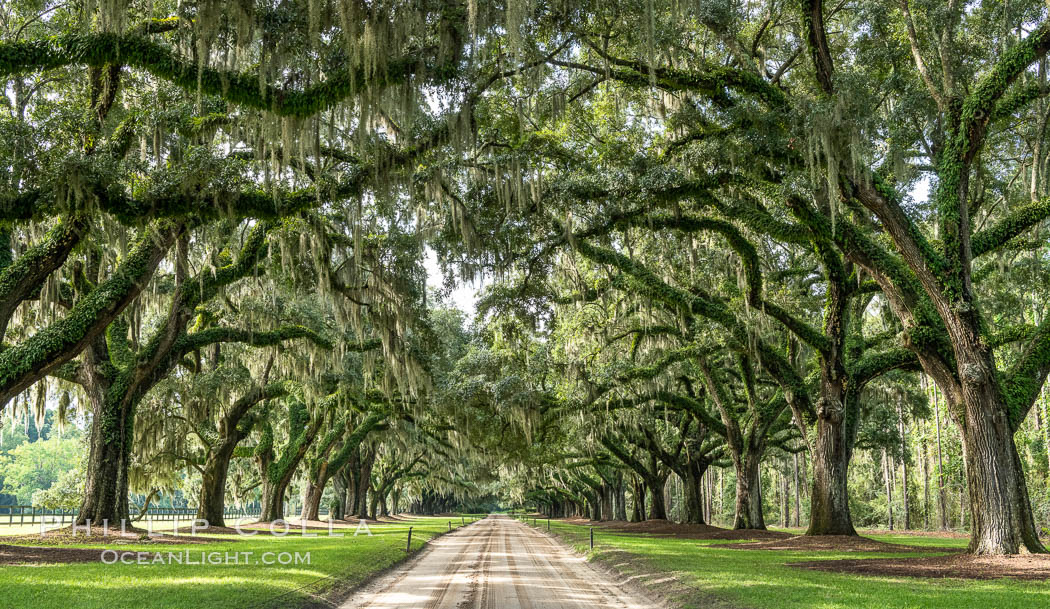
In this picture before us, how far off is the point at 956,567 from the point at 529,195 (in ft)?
30.3

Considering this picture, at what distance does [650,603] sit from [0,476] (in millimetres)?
120774

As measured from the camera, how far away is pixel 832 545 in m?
16.4

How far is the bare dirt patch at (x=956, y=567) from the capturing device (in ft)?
31.4

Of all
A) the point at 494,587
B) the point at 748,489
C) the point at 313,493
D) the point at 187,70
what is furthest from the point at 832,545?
the point at 313,493

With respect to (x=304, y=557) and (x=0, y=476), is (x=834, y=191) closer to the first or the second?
(x=304, y=557)

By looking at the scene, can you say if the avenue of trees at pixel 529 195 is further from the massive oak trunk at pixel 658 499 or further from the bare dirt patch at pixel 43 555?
the massive oak trunk at pixel 658 499

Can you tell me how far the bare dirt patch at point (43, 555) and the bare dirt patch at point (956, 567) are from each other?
1230cm

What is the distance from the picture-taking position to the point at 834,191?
10703 millimetres


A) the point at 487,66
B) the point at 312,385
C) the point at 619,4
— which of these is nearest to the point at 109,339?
the point at 312,385

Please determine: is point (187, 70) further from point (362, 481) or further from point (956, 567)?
point (362, 481)

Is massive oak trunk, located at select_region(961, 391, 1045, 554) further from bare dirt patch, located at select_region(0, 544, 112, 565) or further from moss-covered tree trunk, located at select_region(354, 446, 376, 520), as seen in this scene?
moss-covered tree trunk, located at select_region(354, 446, 376, 520)

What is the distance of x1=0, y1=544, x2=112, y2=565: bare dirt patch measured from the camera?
10.8 m

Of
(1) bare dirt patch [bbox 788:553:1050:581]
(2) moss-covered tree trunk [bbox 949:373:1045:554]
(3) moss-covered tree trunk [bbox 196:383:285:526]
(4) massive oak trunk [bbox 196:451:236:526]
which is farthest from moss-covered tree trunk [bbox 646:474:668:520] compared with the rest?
(2) moss-covered tree trunk [bbox 949:373:1045:554]

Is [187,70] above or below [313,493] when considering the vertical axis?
above
